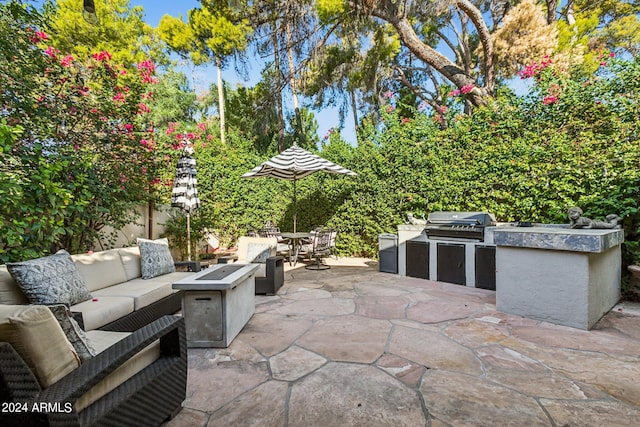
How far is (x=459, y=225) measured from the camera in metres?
4.61

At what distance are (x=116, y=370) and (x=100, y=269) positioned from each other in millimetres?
2148

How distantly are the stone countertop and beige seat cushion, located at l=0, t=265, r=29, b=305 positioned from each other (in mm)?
4184

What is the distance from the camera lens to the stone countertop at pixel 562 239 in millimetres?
2727

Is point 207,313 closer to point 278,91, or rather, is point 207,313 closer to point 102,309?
point 102,309

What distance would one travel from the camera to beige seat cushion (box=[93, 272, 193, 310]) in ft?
9.19

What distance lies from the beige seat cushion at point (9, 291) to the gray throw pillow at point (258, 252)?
2728mm

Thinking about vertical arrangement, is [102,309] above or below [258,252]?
below

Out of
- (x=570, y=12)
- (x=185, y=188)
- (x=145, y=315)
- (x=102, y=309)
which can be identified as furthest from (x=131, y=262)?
(x=570, y=12)

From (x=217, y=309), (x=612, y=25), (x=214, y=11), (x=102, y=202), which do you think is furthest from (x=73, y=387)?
(x=612, y=25)

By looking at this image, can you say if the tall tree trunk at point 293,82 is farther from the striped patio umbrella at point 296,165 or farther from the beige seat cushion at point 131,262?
the beige seat cushion at point 131,262

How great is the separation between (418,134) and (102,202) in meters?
5.36

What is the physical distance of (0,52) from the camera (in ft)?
10.2

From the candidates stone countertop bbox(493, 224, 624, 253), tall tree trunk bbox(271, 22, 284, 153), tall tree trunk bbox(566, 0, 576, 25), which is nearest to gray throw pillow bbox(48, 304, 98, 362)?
stone countertop bbox(493, 224, 624, 253)

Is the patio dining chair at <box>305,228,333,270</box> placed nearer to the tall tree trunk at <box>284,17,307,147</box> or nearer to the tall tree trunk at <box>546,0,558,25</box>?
the tall tree trunk at <box>284,17,307,147</box>
